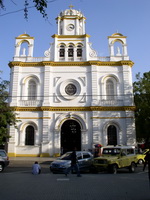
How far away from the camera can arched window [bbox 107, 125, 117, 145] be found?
23828 mm

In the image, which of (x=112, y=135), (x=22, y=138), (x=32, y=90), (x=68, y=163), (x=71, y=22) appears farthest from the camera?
(x=71, y=22)

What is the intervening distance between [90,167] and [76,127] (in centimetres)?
1116

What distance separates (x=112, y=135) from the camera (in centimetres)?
2400

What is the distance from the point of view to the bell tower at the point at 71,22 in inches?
1141

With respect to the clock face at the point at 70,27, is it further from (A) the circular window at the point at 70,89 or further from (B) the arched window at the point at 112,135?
(B) the arched window at the point at 112,135

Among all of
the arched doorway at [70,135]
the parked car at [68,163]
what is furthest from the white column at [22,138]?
the parked car at [68,163]

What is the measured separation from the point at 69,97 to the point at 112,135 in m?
7.31

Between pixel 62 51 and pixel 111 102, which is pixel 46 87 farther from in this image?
pixel 111 102

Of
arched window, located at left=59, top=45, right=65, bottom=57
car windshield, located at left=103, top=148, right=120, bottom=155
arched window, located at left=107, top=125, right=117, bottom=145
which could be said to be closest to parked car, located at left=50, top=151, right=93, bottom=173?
car windshield, located at left=103, top=148, right=120, bottom=155

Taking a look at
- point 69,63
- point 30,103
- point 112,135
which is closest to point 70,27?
point 69,63

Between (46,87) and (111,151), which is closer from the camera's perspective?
(111,151)

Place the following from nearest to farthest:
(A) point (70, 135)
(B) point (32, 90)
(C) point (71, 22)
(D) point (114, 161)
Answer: (D) point (114, 161) → (A) point (70, 135) → (B) point (32, 90) → (C) point (71, 22)

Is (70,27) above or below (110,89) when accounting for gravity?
above

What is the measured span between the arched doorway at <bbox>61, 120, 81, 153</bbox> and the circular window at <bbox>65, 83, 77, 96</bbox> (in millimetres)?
3805
